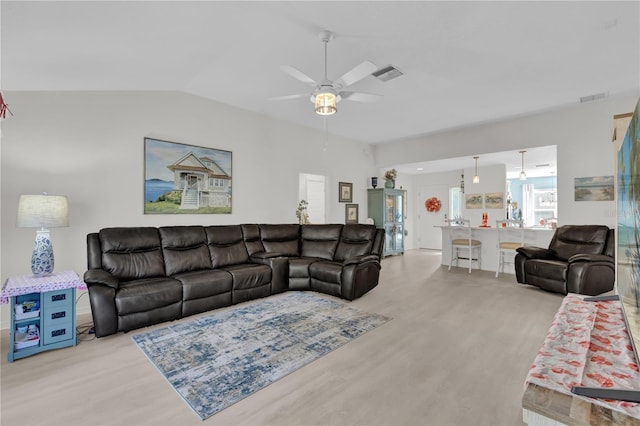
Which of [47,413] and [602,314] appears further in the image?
[47,413]

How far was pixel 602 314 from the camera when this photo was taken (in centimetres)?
148

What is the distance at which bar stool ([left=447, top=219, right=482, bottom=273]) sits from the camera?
5.75 meters

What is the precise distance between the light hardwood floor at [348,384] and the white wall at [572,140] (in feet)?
8.51

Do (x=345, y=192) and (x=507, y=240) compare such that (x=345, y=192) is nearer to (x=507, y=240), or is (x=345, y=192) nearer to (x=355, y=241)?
(x=355, y=241)

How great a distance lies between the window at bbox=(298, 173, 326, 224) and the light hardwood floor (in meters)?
3.59

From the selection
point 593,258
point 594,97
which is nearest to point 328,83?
point 593,258

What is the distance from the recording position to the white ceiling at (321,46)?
2324mm

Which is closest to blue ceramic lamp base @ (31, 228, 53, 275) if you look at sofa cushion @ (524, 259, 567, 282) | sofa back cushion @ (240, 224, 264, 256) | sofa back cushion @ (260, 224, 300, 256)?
sofa back cushion @ (240, 224, 264, 256)

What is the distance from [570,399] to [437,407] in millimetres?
1157

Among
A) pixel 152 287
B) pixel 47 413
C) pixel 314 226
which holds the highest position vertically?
pixel 314 226

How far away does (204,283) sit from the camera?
333 centimetres

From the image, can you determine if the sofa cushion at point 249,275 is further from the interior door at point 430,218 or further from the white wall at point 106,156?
the interior door at point 430,218

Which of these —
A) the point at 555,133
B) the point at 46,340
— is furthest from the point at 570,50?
the point at 46,340

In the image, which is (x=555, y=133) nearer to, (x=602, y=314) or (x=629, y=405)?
(x=602, y=314)
